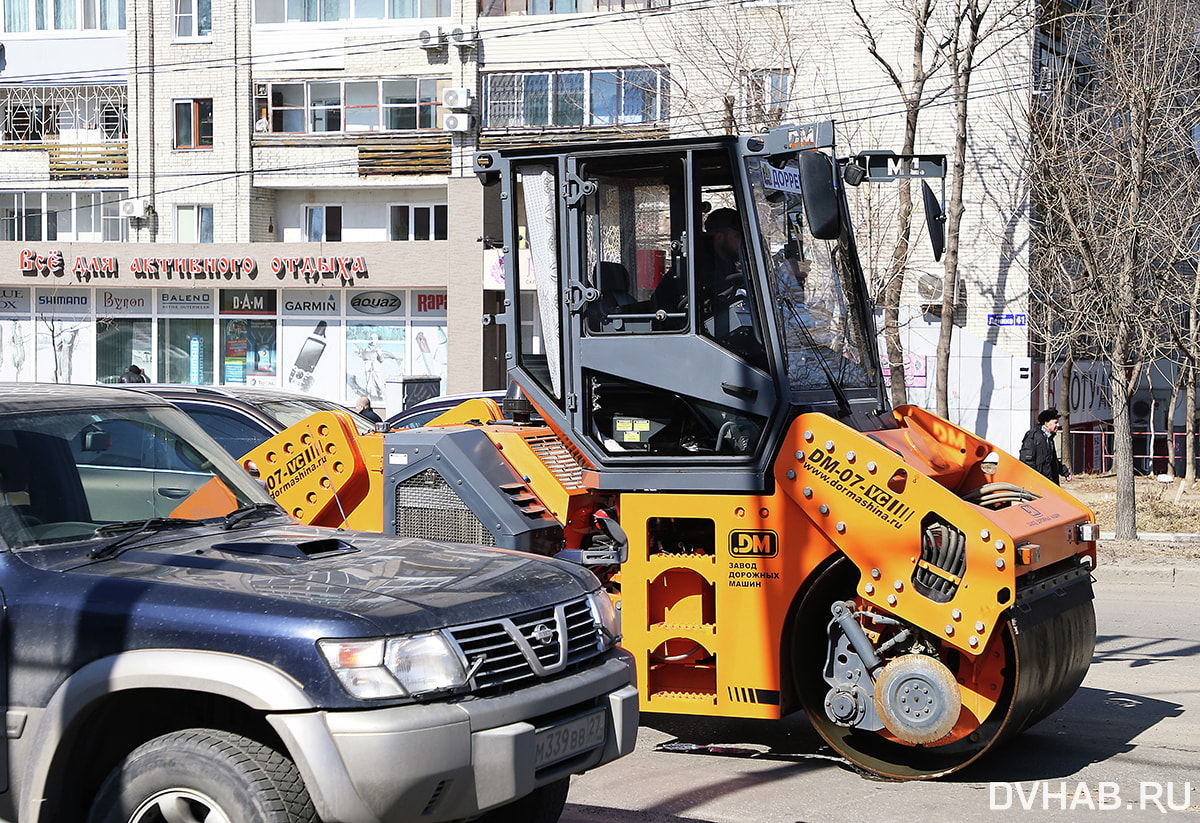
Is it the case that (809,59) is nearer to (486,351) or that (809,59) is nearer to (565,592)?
(486,351)

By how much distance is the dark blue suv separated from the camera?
12.9ft

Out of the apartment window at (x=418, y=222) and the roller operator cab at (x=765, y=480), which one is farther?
the apartment window at (x=418, y=222)

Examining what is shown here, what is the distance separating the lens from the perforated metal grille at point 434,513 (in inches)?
287

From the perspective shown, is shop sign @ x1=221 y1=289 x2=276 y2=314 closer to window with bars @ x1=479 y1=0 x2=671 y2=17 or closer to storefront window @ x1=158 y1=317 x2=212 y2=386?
storefront window @ x1=158 y1=317 x2=212 y2=386

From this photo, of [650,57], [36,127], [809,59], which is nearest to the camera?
[809,59]

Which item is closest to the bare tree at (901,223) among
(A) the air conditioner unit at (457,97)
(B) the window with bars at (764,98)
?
(B) the window with bars at (764,98)

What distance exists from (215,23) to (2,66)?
22.9 feet

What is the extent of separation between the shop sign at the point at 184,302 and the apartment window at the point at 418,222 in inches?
214

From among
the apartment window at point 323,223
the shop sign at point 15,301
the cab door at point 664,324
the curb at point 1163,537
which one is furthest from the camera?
the apartment window at point 323,223

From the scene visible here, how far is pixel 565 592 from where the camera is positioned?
15.3 feet

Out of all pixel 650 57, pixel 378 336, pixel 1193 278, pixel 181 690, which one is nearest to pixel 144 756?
pixel 181 690

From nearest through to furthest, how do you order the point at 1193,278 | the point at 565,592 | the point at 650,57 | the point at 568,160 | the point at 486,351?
1. the point at 565,592
2. the point at 568,160
3. the point at 1193,278
4. the point at 650,57
5. the point at 486,351

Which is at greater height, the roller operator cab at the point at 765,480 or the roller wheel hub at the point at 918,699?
the roller operator cab at the point at 765,480

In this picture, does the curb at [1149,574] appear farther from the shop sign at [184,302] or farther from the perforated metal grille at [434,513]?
the shop sign at [184,302]
